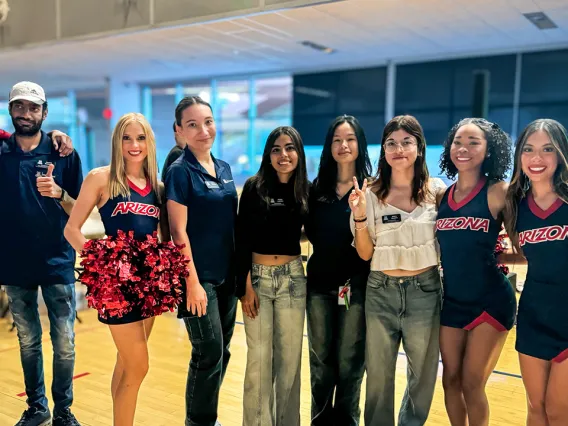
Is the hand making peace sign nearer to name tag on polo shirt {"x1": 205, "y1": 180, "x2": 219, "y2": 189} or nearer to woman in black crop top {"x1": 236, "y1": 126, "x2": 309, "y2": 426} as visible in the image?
woman in black crop top {"x1": 236, "y1": 126, "x2": 309, "y2": 426}

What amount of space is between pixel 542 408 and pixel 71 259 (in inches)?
94.1

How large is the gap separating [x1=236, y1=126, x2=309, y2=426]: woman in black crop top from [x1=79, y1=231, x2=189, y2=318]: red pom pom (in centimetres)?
35

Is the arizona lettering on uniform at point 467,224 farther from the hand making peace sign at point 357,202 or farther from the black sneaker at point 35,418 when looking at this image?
the black sneaker at point 35,418

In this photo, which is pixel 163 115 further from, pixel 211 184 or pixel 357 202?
pixel 357 202

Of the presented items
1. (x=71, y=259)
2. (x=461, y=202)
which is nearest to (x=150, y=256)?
(x=71, y=259)

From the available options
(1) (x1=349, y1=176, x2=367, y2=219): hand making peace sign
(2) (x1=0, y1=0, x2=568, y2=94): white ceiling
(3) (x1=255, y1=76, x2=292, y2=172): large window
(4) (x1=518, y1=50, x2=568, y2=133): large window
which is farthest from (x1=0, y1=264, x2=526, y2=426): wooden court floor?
(3) (x1=255, y1=76, x2=292, y2=172): large window

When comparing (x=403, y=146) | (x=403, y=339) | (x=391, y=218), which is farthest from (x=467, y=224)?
(x=403, y=339)

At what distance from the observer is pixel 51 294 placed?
9.07 feet

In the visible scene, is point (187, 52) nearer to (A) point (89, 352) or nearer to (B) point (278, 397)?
(A) point (89, 352)

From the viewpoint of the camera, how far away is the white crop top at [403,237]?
7.29 feet

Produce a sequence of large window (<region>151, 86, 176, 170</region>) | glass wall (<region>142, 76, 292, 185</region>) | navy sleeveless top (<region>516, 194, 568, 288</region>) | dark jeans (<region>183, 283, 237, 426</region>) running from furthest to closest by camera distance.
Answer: large window (<region>151, 86, 176, 170</region>) < glass wall (<region>142, 76, 292, 185</region>) < dark jeans (<region>183, 283, 237, 426</region>) < navy sleeveless top (<region>516, 194, 568, 288</region>)

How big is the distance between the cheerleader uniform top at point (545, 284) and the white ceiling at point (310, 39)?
4827mm

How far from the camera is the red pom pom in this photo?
217cm

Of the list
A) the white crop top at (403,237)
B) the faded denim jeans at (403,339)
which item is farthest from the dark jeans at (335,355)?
the white crop top at (403,237)
